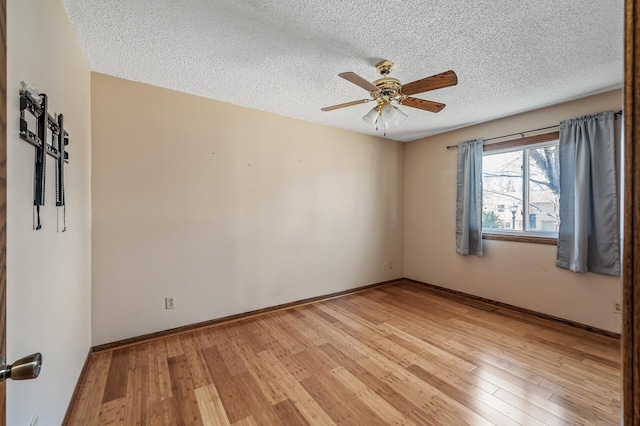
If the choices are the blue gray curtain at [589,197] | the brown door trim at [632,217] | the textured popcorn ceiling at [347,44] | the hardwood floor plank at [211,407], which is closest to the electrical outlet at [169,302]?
the hardwood floor plank at [211,407]

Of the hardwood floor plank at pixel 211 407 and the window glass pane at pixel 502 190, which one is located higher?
the window glass pane at pixel 502 190

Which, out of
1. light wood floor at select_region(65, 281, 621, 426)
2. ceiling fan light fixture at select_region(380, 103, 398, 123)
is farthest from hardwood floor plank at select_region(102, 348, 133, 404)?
ceiling fan light fixture at select_region(380, 103, 398, 123)

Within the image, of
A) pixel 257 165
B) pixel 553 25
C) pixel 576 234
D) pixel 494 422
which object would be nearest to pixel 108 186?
pixel 257 165

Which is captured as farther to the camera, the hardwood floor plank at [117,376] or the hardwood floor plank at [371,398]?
the hardwood floor plank at [117,376]

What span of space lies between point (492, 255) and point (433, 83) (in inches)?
105

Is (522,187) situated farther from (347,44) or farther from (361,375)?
(361,375)

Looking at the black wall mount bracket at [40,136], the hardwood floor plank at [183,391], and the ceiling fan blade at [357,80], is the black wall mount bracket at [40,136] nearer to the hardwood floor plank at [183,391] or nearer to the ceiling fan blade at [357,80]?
the hardwood floor plank at [183,391]

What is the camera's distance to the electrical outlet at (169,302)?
2.64 metres

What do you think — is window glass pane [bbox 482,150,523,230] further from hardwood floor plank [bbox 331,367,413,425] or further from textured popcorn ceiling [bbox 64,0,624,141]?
hardwood floor plank [bbox 331,367,413,425]

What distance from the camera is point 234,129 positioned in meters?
3.01

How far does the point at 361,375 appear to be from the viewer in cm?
207

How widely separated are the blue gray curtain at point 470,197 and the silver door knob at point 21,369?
13.5 ft

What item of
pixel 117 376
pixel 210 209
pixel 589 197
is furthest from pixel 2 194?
pixel 589 197

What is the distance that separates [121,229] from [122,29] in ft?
5.20
